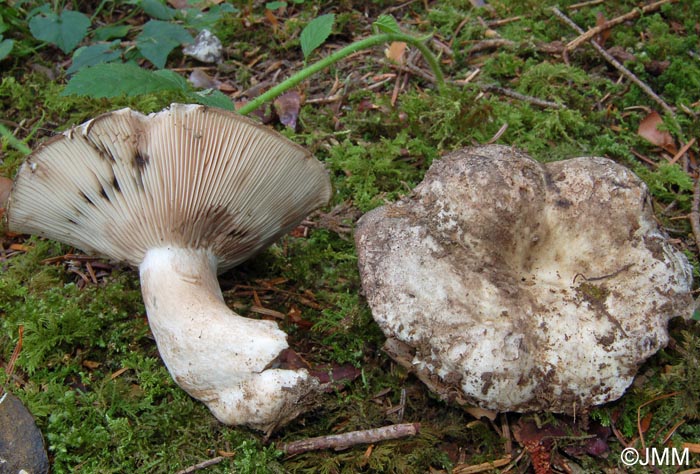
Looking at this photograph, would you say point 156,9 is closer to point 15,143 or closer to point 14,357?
point 15,143

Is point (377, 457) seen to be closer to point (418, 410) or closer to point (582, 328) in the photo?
point (418, 410)

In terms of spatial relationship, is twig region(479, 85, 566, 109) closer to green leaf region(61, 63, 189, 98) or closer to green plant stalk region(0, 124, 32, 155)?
green leaf region(61, 63, 189, 98)

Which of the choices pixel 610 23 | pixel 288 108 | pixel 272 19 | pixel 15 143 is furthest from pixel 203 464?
pixel 610 23

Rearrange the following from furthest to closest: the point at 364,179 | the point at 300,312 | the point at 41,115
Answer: the point at 41,115 < the point at 364,179 < the point at 300,312

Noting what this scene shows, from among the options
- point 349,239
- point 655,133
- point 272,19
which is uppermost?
→ point 272,19

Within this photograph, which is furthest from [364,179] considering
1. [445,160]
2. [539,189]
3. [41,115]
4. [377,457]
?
[41,115]

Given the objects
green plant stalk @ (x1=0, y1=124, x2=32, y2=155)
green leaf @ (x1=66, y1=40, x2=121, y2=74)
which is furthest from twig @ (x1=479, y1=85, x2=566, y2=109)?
green plant stalk @ (x1=0, y1=124, x2=32, y2=155)

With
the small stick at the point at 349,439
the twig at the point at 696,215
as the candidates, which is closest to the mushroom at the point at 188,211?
the small stick at the point at 349,439
